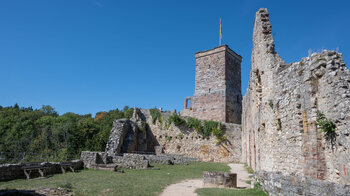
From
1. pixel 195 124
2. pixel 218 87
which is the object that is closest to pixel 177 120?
pixel 195 124

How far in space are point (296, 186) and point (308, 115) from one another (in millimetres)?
2064

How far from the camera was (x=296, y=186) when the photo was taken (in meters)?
4.99

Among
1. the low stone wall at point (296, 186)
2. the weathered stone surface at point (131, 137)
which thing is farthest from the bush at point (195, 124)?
the low stone wall at point (296, 186)

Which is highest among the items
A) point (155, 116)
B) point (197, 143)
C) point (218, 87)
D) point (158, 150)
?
point (218, 87)

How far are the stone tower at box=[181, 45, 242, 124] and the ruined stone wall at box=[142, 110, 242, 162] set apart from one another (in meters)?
4.44

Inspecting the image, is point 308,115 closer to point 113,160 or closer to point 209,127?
point 113,160

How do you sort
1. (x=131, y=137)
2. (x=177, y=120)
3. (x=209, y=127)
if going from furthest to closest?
(x=177, y=120) → (x=131, y=137) → (x=209, y=127)

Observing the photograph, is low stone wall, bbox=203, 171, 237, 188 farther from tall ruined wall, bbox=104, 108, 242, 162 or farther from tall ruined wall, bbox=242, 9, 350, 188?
tall ruined wall, bbox=104, 108, 242, 162

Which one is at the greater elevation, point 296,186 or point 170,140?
point 170,140

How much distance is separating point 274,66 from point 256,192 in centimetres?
455

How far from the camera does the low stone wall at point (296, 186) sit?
3971 millimetres

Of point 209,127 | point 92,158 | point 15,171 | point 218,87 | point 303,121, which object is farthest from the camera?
point 218,87

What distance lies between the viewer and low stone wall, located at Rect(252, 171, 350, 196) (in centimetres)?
397

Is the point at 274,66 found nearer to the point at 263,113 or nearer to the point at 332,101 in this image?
the point at 263,113
